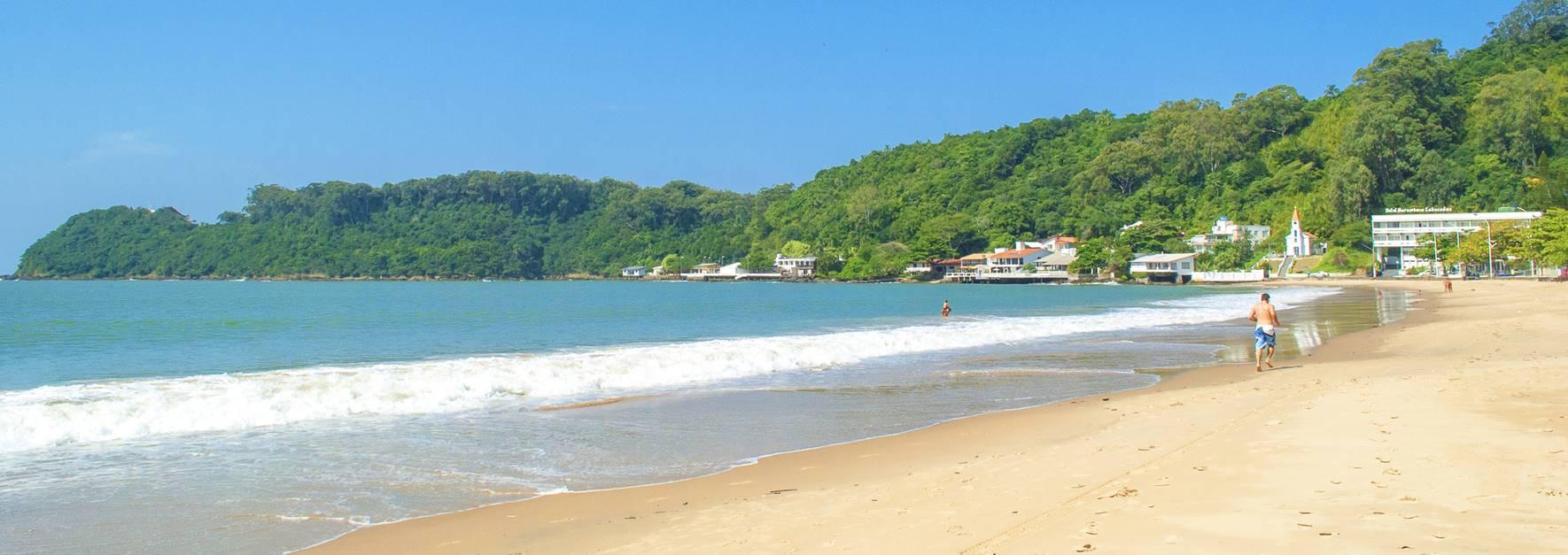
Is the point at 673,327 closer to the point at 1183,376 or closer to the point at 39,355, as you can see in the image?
the point at 39,355

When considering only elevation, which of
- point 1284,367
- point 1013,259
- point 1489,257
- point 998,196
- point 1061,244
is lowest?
point 1284,367

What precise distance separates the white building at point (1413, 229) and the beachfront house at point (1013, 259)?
119 feet

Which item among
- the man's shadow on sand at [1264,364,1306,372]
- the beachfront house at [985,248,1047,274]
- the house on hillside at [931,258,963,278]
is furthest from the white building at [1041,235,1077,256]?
the man's shadow on sand at [1264,364,1306,372]

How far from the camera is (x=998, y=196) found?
137 m

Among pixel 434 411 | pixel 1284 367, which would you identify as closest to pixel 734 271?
pixel 1284 367

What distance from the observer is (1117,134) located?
139000 millimetres

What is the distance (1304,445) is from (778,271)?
138 metres

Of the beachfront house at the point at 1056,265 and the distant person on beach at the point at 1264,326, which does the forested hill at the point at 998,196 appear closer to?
the beachfront house at the point at 1056,265

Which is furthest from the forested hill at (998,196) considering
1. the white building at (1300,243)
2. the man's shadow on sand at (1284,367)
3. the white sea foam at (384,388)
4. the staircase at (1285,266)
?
the white sea foam at (384,388)

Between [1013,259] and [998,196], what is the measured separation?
2429 cm

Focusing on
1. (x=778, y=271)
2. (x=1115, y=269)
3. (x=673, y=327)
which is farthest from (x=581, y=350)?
(x=778, y=271)

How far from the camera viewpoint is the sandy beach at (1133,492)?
17.4 feet

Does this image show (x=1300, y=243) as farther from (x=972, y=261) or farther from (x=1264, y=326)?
(x=1264, y=326)

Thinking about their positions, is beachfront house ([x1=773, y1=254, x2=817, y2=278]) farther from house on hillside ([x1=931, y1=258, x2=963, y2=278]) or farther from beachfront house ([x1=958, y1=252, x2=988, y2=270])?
beachfront house ([x1=958, y1=252, x2=988, y2=270])
